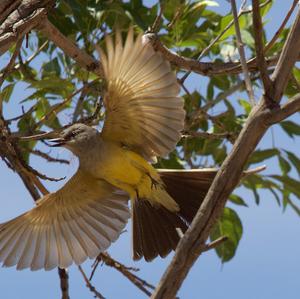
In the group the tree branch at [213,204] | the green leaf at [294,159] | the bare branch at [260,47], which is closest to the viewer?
the tree branch at [213,204]

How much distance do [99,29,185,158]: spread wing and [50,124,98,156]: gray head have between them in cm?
8

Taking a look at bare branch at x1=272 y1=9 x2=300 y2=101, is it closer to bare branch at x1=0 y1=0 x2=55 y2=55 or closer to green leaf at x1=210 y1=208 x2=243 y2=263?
bare branch at x1=0 y1=0 x2=55 y2=55

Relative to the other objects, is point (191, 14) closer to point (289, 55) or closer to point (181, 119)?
point (181, 119)

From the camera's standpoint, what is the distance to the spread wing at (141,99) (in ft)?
11.1

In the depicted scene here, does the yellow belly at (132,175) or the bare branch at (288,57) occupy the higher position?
the yellow belly at (132,175)

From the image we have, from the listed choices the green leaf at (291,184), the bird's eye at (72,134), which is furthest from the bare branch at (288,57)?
the green leaf at (291,184)

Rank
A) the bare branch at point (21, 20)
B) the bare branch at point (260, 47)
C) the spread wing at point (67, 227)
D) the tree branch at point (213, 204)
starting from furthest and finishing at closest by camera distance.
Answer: the spread wing at point (67, 227), the bare branch at point (21, 20), the bare branch at point (260, 47), the tree branch at point (213, 204)

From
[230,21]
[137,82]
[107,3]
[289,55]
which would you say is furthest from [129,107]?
[289,55]

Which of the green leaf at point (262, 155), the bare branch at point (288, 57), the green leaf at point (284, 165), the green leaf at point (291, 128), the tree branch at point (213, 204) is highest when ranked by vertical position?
the green leaf at point (291, 128)

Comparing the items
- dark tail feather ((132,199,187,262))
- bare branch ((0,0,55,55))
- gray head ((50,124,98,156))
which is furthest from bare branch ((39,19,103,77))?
dark tail feather ((132,199,187,262))

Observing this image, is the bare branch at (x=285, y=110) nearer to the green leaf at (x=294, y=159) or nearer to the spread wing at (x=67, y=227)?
the spread wing at (x=67, y=227)

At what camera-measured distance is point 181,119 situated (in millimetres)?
3561

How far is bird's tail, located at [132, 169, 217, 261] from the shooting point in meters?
4.02

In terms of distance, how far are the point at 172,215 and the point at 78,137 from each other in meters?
0.71
